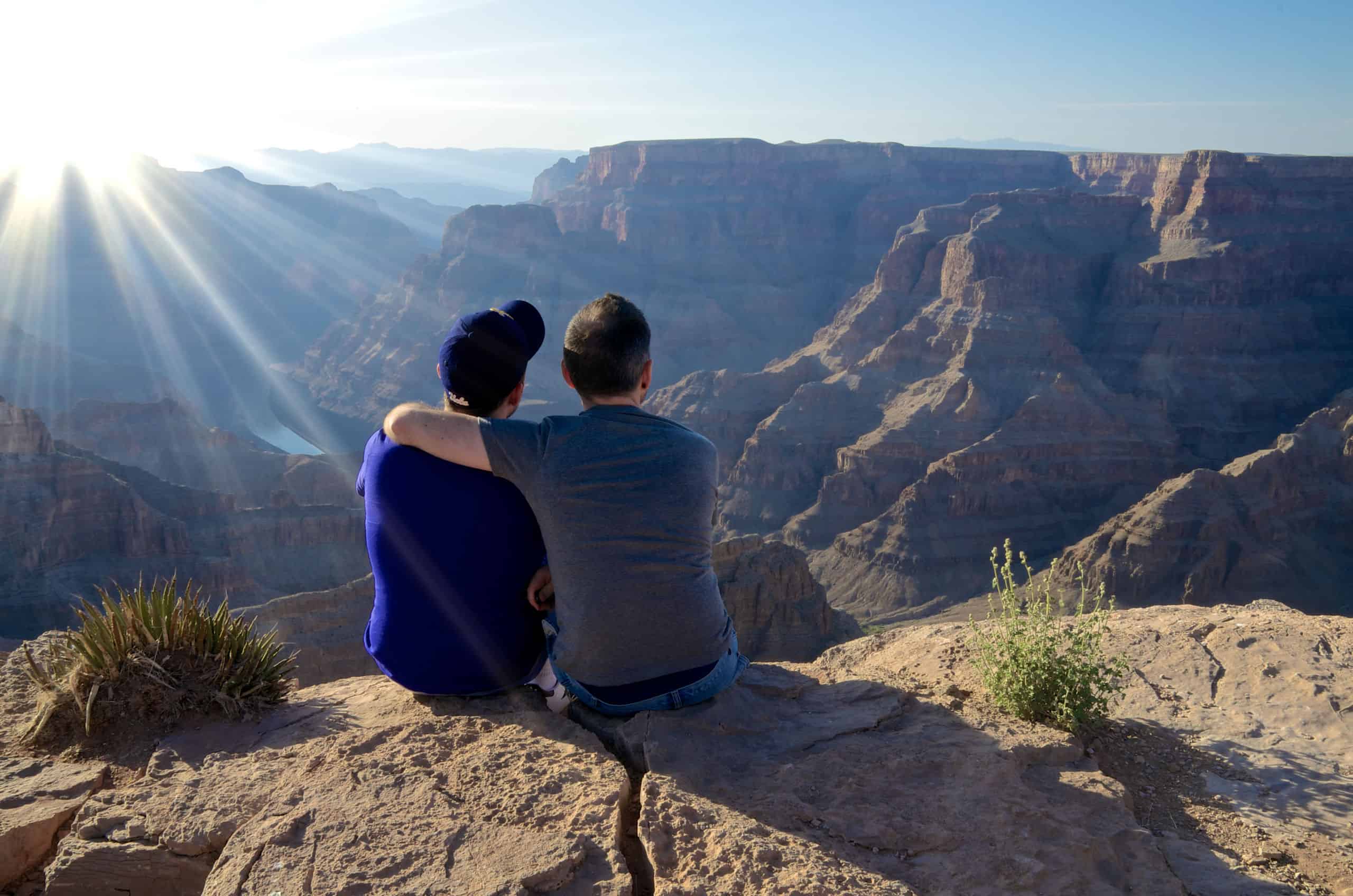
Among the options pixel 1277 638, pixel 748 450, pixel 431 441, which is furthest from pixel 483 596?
pixel 748 450

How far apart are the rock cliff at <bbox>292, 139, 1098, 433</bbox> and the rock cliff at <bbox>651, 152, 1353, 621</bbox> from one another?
18.0m

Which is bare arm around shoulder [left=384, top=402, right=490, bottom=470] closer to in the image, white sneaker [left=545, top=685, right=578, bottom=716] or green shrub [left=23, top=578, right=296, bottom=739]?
white sneaker [left=545, top=685, right=578, bottom=716]

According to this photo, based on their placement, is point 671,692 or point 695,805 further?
point 671,692

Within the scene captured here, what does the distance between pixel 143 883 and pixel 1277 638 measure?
716cm

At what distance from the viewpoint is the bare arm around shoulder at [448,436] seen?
4.01 metres

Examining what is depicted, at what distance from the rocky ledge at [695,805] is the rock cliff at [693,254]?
77.4 meters

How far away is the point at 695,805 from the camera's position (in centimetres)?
366

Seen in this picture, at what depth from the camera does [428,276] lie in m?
96.5

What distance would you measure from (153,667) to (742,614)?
2053 cm

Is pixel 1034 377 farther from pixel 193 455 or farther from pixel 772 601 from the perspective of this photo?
pixel 193 455

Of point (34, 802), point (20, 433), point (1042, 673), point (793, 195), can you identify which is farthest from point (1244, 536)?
point (793, 195)

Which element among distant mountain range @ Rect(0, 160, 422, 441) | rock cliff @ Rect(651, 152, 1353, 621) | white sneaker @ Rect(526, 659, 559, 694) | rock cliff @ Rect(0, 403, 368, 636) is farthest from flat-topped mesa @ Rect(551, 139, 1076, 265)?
white sneaker @ Rect(526, 659, 559, 694)

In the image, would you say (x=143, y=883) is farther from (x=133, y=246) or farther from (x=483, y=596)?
(x=133, y=246)

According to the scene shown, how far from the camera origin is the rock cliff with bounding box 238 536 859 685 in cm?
2175
